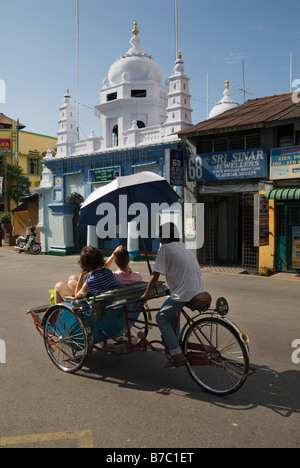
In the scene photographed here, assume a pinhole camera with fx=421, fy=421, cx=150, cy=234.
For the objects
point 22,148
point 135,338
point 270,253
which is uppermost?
point 22,148

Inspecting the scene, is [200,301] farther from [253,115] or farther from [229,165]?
[253,115]

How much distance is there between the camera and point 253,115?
1518cm

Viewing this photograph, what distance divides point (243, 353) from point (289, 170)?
34.5ft

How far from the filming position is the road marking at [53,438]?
11.2 feet

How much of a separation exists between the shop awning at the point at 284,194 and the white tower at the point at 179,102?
583 cm

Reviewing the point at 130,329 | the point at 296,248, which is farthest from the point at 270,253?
the point at 130,329

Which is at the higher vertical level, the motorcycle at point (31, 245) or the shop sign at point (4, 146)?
the shop sign at point (4, 146)

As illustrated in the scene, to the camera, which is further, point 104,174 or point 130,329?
point 104,174

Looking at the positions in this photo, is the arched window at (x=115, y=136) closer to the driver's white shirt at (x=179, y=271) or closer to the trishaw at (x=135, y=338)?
the trishaw at (x=135, y=338)

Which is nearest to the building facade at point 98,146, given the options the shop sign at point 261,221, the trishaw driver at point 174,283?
the shop sign at point 261,221

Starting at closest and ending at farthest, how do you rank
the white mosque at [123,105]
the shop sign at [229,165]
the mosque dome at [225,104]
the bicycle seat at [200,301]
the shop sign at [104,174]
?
the bicycle seat at [200,301] → the shop sign at [229,165] → the shop sign at [104,174] → the white mosque at [123,105] → the mosque dome at [225,104]

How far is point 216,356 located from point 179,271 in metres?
0.96

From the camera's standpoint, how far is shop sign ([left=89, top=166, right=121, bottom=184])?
65.7 feet

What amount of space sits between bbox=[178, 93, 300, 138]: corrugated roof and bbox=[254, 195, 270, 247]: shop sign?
99.8 inches
